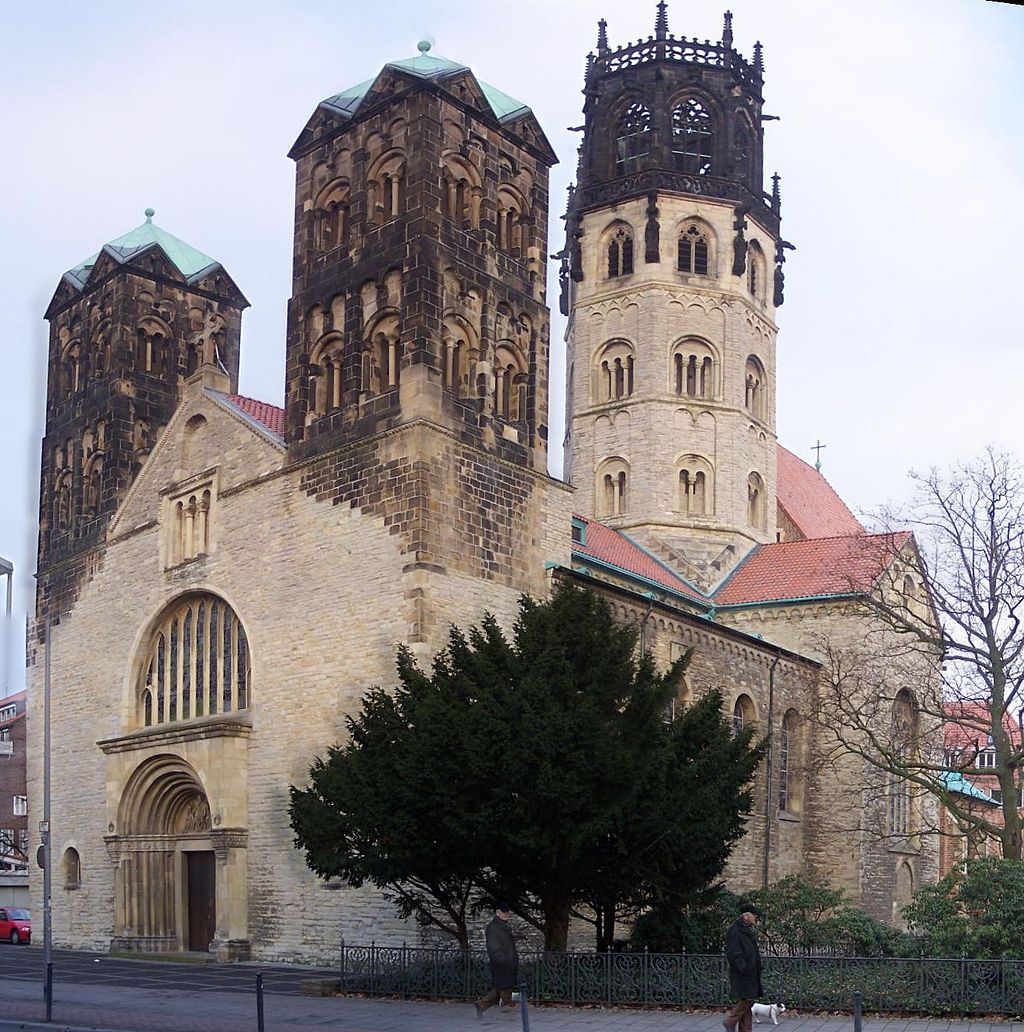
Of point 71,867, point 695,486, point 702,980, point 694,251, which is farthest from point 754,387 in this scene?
point 702,980

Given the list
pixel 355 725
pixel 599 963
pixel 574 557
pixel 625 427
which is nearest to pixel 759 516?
pixel 625 427

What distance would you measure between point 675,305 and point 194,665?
2137cm

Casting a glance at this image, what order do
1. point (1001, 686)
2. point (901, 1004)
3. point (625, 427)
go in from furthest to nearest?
point (625, 427) → point (1001, 686) → point (901, 1004)

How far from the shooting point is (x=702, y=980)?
1931 cm

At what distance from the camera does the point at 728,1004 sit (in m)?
19.0

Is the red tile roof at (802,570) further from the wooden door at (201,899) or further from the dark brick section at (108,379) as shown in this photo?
the wooden door at (201,899)

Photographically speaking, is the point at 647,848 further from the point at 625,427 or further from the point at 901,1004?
the point at 625,427

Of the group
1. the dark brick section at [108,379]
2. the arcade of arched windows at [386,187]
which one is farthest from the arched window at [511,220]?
the dark brick section at [108,379]

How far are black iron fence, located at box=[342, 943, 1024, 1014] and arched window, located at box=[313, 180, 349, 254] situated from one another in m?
16.5

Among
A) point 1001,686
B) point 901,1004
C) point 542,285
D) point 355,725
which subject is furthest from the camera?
point 542,285

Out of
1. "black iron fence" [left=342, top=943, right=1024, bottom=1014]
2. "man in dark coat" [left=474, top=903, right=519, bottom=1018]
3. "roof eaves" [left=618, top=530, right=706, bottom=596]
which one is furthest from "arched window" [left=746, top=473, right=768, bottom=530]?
"man in dark coat" [left=474, top=903, right=519, bottom=1018]

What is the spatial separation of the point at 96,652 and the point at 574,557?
11.9m

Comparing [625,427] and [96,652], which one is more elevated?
[625,427]

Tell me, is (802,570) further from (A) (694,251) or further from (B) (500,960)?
(B) (500,960)
